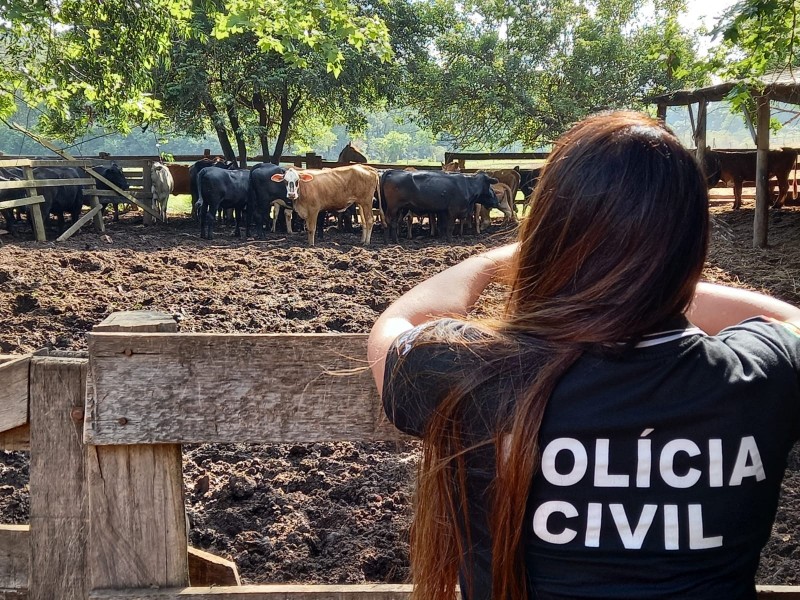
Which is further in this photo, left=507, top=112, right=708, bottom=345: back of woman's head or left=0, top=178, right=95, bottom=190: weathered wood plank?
left=0, top=178, right=95, bottom=190: weathered wood plank

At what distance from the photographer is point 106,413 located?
193 cm

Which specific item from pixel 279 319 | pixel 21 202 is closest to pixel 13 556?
pixel 279 319

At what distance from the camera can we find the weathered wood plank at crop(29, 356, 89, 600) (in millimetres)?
2014

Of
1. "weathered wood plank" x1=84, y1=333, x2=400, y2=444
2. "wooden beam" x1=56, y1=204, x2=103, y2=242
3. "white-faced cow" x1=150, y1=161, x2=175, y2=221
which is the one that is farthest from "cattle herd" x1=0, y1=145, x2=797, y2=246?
"weathered wood plank" x1=84, y1=333, x2=400, y2=444

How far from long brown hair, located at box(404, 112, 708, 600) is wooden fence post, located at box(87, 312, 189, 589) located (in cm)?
91

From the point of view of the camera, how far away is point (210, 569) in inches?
106

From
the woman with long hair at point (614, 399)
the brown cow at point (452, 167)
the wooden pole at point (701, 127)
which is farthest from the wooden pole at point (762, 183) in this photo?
the woman with long hair at point (614, 399)

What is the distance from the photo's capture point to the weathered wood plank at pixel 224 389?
1918 millimetres

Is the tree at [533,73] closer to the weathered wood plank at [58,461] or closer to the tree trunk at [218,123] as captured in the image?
the tree trunk at [218,123]

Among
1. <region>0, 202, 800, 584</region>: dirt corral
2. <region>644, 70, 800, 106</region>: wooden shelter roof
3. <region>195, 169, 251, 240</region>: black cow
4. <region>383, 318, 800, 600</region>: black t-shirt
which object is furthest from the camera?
<region>195, 169, 251, 240</region>: black cow

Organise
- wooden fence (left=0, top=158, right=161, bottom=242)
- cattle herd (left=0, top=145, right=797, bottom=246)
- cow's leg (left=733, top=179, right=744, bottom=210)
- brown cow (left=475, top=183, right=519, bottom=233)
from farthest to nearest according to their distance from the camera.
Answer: brown cow (left=475, top=183, right=519, bottom=233) → cow's leg (left=733, top=179, right=744, bottom=210) → cattle herd (left=0, top=145, right=797, bottom=246) → wooden fence (left=0, top=158, right=161, bottom=242)

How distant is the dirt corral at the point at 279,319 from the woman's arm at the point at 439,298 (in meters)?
0.25

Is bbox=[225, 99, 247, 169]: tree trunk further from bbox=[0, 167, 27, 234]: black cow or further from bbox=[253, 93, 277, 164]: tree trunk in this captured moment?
bbox=[0, 167, 27, 234]: black cow

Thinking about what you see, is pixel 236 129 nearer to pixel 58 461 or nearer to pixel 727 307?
pixel 58 461
